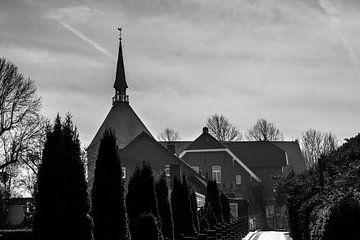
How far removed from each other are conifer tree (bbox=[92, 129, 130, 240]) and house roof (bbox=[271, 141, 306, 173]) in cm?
8446

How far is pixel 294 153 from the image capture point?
9725 centimetres

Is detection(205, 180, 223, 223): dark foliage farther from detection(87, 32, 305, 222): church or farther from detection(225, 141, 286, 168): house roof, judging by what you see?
detection(225, 141, 286, 168): house roof

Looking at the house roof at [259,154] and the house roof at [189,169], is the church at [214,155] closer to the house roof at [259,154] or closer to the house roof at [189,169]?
the house roof at [259,154]

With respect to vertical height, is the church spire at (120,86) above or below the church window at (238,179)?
above

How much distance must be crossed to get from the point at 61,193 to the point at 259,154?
242 feet

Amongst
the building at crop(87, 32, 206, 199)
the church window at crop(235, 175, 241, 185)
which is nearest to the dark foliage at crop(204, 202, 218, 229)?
the building at crop(87, 32, 206, 199)

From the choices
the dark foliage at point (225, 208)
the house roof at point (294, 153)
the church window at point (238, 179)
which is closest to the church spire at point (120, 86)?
the church window at point (238, 179)

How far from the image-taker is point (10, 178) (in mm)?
45250

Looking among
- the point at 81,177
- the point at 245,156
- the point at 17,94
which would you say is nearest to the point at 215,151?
the point at 245,156

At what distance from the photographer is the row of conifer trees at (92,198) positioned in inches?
401

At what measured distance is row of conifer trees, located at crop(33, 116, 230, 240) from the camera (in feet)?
33.4

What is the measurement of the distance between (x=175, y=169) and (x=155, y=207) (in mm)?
27909

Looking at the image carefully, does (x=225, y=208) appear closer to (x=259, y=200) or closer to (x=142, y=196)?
(x=142, y=196)

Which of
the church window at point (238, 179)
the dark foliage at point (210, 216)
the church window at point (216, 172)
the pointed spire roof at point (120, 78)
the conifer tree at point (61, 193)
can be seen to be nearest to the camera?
the conifer tree at point (61, 193)
